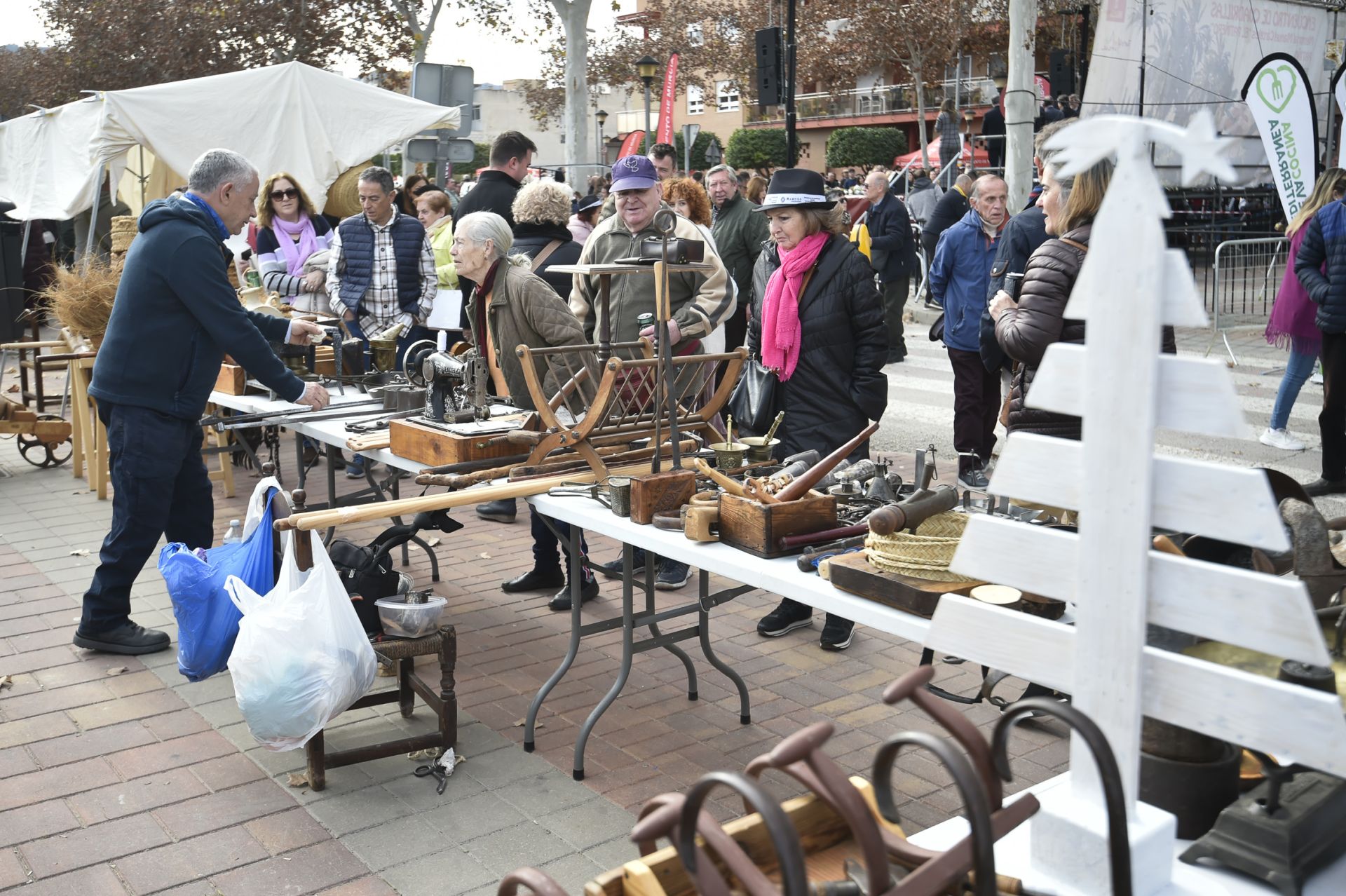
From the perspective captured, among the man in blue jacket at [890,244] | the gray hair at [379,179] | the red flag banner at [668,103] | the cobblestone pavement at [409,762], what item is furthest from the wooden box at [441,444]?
the red flag banner at [668,103]

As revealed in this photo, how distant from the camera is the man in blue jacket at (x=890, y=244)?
1105 cm

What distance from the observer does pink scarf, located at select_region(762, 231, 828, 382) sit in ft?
14.9

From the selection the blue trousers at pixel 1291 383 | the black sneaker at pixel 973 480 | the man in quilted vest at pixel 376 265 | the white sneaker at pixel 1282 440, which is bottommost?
the white sneaker at pixel 1282 440

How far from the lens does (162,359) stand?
15.1ft

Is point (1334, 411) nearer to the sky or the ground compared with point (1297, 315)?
nearer to the ground

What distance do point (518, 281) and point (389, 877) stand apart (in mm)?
2653

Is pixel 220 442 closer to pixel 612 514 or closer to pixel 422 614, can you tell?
pixel 422 614

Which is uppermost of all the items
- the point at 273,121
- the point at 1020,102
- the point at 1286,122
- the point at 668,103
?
the point at 668,103

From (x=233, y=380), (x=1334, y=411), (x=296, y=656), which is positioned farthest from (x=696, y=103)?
(x=296, y=656)

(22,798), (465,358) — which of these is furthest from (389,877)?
(465,358)

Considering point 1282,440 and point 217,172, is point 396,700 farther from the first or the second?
point 1282,440

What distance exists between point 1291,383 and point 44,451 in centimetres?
917

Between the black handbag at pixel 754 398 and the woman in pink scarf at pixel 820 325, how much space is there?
0.12 metres

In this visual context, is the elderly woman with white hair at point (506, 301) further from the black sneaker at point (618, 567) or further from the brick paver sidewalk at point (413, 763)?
the brick paver sidewalk at point (413, 763)
